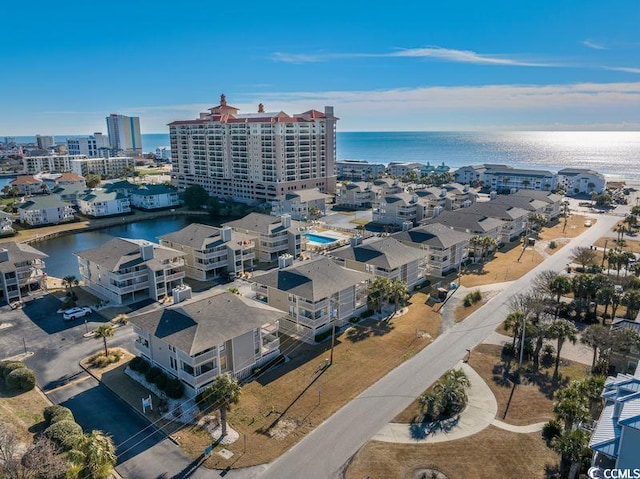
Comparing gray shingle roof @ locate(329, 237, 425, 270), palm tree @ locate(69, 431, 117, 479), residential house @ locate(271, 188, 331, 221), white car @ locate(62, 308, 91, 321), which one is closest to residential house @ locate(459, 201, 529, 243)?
gray shingle roof @ locate(329, 237, 425, 270)

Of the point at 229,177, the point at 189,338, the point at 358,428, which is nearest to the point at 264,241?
the point at 189,338

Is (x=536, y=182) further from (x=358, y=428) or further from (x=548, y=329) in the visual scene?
(x=358, y=428)

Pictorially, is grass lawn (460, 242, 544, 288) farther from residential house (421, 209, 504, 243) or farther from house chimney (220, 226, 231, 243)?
house chimney (220, 226, 231, 243)

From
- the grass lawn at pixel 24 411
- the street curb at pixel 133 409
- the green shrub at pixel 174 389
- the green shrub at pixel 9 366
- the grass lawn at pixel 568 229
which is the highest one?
the grass lawn at pixel 568 229

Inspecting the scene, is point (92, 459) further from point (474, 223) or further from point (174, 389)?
point (474, 223)

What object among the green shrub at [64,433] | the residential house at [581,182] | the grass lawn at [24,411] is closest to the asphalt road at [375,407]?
the green shrub at [64,433]

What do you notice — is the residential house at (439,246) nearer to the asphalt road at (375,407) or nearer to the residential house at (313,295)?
the asphalt road at (375,407)
